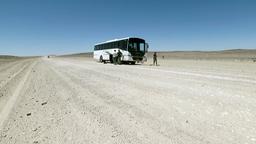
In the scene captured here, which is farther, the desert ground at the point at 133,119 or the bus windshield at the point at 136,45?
the bus windshield at the point at 136,45

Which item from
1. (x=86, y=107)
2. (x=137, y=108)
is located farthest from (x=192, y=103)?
(x=86, y=107)

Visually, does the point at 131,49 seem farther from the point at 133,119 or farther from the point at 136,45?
the point at 133,119

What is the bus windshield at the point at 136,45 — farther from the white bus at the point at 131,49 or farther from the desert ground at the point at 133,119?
the desert ground at the point at 133,119

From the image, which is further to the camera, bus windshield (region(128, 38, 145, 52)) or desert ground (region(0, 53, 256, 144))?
bus windshield (region(128, 38, 145, 52))

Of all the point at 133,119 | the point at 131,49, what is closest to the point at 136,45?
the point at 131,49

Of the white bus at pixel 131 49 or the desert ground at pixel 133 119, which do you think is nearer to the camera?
the desert ground at pixel 133 119

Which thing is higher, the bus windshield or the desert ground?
the bus windshield

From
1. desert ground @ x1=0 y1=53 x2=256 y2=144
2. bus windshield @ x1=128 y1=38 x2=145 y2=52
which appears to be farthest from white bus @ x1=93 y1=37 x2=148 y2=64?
desert ground @ x1=0 y1=53 x2=256 y2=144

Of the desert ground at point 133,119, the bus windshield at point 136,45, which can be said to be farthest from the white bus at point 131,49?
the desert ground at point 133,119

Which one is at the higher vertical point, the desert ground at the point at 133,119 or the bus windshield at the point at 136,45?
the bus windshield at the point at 136,45

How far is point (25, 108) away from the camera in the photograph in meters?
6.25

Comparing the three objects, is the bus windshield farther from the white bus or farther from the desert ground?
the desert ground

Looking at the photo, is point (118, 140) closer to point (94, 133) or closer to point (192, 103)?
point (94, 133)

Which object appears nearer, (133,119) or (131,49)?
(133,119)
